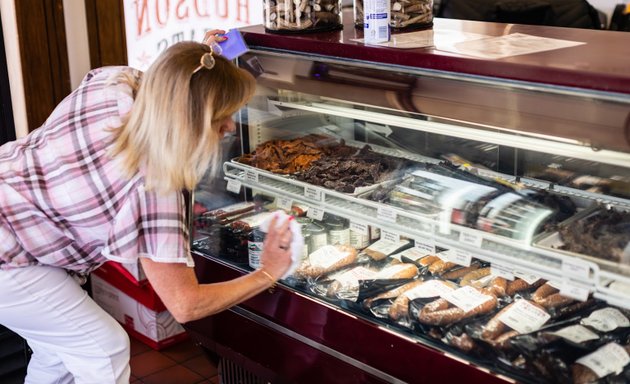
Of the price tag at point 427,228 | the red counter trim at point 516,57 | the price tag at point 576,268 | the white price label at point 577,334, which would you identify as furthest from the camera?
the price tag at point 427,228

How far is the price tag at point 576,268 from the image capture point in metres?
1.83

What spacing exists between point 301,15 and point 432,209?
0.77 m

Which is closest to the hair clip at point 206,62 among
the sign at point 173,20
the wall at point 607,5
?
the sign at point 173,20

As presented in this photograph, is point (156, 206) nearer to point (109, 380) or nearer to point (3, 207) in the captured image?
point (3, 207)

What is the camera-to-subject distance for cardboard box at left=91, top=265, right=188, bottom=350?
356cm

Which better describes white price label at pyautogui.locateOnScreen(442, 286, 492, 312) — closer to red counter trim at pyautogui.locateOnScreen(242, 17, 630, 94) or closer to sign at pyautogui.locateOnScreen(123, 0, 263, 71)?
red counter trim at pyautogui.locateOnScreen(242, 17, 630, 94)

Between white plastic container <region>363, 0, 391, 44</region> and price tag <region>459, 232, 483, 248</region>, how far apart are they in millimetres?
582

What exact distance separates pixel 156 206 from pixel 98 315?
0.62 meters

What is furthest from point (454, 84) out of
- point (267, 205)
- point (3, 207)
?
point (3, 207)

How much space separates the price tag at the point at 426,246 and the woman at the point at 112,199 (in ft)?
1.25

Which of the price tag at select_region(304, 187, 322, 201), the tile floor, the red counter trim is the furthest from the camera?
the tile floor

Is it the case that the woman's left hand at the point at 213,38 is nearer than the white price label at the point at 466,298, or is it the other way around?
the white price label at the point at 466,298

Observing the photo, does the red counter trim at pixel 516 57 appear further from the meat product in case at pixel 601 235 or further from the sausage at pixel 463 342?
the sausage at pixel 463 342

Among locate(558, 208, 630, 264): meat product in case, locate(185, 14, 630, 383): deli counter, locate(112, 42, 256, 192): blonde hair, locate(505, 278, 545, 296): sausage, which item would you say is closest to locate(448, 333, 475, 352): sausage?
locate(185, 14, 630, 383): deli counter
